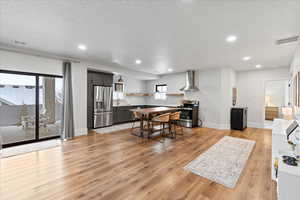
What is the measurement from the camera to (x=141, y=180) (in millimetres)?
2213

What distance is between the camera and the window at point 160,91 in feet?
26.0

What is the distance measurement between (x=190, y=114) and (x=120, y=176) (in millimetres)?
4538

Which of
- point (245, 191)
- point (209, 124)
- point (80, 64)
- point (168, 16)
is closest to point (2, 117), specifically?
point (80, 64)

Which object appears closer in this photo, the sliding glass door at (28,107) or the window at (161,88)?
the sliding glass door at (28,107)

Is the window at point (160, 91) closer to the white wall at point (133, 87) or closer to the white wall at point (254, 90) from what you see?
the white wall at point (133, 87)

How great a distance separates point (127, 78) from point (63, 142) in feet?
14.7

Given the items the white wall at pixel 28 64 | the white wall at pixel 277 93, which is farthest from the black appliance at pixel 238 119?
the white wall at pixel 28 64

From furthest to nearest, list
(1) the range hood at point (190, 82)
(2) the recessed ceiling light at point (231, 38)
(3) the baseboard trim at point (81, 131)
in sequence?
(1) the range hood at point (190, 82) → (3) the baseboard trim at point (81, 131) → (2) the recessed ceiling light at point (231, 38)

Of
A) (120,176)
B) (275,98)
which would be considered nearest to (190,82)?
(120,176)

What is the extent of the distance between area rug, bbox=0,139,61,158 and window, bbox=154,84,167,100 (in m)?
5.34

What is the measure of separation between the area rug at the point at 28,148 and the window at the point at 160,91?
5342 mm

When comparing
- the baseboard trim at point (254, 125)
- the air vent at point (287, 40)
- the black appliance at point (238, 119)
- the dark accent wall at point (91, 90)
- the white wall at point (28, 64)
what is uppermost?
the air vent at point (287, 40)

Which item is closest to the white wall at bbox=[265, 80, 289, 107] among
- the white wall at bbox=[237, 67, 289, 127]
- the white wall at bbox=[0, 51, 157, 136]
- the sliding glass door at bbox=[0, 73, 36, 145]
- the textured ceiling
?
the white wall at bbox=[237, 67, 289, 127]

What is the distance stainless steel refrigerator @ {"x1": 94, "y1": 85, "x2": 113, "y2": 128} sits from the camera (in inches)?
218
